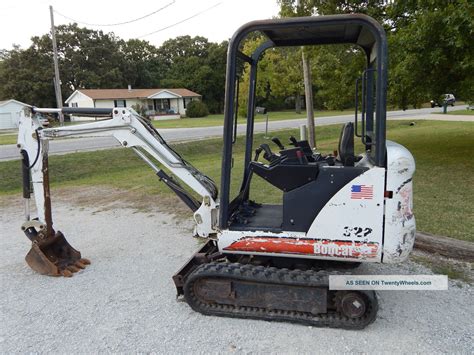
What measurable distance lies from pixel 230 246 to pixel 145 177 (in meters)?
7.75

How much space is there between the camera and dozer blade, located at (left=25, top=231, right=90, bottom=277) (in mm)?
4949

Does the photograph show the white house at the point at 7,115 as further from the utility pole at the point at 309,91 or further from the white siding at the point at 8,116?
the utility pole at the point at 309,91

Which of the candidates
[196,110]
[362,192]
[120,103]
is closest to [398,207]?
[362,192]

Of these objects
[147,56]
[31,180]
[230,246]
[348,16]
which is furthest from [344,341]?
[147,56]

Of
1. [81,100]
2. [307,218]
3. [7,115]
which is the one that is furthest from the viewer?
[81,100]

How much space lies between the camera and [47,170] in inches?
197

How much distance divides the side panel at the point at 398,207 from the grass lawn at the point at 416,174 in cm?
253

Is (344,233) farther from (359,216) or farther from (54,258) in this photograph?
(54,258)

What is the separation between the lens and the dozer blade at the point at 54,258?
495 centimetres

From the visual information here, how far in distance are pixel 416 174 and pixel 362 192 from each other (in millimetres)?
7007

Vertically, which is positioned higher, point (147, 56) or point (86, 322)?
point (147, 56)

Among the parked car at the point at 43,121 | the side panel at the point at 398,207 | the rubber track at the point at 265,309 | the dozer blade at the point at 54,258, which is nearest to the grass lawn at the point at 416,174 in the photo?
the side panel at the point at 398,207

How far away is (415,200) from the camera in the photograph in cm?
742

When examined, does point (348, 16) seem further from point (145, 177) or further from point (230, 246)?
point (145, 177)
